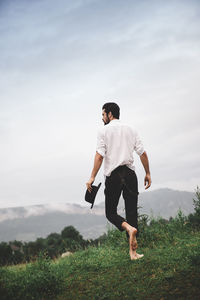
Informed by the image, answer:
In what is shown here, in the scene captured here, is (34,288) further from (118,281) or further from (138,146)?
(138,146)

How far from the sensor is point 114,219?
4.09 metres

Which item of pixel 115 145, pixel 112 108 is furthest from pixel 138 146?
pixel 112 108

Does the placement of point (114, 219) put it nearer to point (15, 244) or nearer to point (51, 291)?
point (51, 291)

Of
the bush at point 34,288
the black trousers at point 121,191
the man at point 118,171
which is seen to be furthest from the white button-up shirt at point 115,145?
the bush at point 34,288

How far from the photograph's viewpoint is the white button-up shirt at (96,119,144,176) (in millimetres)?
Result: 4098

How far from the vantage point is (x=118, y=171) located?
4059 mm

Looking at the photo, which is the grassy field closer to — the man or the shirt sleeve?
the man

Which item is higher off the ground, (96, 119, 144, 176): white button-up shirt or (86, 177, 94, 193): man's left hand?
(96, 119, 144, 176): white button-up shirt

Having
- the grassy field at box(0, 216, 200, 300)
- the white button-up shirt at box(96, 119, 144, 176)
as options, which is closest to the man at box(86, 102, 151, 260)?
the white button-up shirt at box(96, 119, 144, 176)

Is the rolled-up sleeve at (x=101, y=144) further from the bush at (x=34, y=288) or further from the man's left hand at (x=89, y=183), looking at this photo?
the bush at (x=34, y=288)

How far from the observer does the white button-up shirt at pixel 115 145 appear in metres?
4.10

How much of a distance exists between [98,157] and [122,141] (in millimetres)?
462

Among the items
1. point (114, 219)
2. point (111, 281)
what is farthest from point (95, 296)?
point (114, 219)

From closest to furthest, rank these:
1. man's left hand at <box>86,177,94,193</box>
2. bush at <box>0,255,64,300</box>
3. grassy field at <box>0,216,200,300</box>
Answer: grassy field at <box>0,216,200,300</box>, bush at <box>0,255,64,300</box>, man's left hand at <box>86,177,94,193</box>
